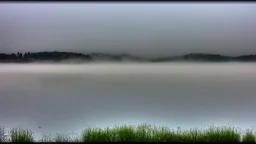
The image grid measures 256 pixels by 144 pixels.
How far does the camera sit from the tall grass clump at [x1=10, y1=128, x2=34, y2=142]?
4527mm

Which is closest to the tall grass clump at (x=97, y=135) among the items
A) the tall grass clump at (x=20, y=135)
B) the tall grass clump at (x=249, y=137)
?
the tall grass clump at (x=20, y=135)

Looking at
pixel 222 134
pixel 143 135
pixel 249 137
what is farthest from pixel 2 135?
pixel 249 137

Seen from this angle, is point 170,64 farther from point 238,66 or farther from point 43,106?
point 43,106

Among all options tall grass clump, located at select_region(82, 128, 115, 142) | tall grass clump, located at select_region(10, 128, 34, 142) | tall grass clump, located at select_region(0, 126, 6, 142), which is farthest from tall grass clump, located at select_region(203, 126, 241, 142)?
tall grass clump, located at select_region(0, 126, 6, 142)

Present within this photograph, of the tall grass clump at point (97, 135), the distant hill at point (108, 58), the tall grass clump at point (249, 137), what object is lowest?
the tall grass clump at point (249, 137)

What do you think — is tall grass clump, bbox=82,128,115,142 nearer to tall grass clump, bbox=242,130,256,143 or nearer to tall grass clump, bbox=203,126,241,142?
tall grass clump, bbox=203,126,241,142

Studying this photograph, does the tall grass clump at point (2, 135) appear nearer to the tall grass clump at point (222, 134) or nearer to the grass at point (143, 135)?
the grass at point (143, 135)

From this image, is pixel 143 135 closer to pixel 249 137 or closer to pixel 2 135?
pixel 249 137

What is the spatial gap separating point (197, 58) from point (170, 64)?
374 millimetres

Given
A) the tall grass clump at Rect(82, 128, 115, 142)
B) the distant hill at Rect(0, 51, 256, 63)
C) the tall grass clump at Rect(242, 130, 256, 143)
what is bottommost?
the tall grass clump at Rect(242, 130, 256, 143)

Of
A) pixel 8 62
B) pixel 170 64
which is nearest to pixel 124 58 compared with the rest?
pixel 170 64

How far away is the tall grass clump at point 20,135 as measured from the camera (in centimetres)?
453

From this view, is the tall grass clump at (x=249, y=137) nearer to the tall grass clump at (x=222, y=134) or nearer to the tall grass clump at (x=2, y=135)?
the tall grass clump at (x=222, y=134)

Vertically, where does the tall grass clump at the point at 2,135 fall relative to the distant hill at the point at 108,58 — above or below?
below
